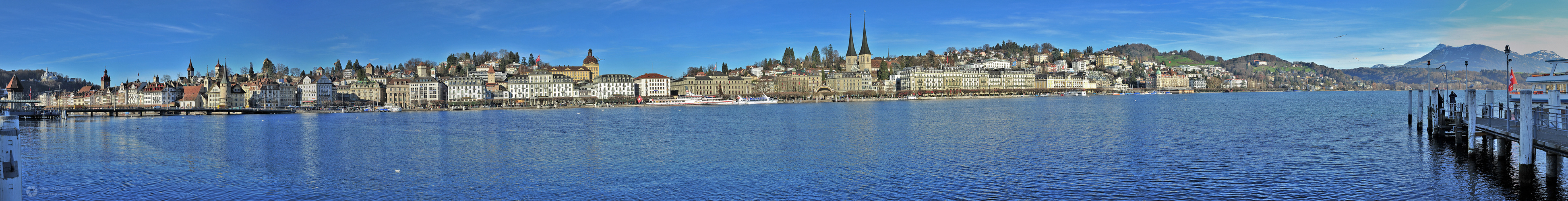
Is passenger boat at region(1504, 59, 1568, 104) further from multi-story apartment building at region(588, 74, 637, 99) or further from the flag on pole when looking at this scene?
multi-story apartment building at region(588, 74, 637, 99)

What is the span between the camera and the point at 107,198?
1440 centimetres

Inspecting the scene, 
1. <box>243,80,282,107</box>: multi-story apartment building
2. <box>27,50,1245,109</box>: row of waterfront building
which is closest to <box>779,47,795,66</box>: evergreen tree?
<box>27,50,1245,109</box>: row of waterfront building

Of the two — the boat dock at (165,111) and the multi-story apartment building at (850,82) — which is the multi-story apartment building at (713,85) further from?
the boat dock at (165,111)

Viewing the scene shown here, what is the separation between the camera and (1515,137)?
13.7 m

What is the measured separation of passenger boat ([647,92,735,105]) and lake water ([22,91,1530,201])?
54732 millimetres

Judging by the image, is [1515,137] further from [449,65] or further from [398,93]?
[449,65]

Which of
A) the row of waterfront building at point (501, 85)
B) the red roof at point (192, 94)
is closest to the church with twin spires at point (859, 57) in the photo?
the row of waterfront building at point (501, 85)

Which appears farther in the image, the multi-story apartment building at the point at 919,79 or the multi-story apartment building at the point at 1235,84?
the multi-story apartment building at the point at 1235,84

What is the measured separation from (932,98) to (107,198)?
10366cm

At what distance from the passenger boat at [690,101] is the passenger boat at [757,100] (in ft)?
3.32

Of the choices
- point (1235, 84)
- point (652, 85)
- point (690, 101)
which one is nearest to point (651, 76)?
point (652, 85)

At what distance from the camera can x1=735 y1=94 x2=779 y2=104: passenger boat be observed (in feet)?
324

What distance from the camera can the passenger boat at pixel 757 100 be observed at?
98.8 metres

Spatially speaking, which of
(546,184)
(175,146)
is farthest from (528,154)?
(175,146)
